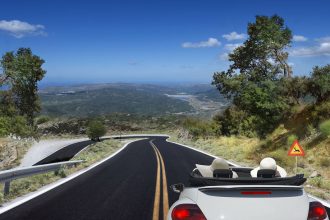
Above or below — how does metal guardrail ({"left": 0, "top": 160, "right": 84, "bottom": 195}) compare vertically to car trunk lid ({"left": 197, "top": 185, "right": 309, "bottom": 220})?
below

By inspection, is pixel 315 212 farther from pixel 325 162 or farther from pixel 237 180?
pixel 325 162

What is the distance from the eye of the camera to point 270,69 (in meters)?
38.1

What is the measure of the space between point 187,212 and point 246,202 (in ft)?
2.04

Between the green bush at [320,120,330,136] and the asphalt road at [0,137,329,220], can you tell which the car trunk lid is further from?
the green bush at [320,120,330,136]

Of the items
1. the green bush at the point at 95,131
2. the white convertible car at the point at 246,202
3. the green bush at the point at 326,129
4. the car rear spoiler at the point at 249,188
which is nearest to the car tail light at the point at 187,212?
the white convertible car at the point at 246,202

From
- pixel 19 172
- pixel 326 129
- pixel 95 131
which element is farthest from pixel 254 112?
pixel 95 131

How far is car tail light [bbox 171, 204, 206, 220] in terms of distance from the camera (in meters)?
4.24

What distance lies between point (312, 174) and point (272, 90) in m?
16.8

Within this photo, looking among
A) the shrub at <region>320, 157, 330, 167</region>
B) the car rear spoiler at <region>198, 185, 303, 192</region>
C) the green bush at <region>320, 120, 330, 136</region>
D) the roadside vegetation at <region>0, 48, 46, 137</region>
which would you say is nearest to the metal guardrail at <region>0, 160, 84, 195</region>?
the car rear spoiler at <region>198, 185, 303, 192</region>

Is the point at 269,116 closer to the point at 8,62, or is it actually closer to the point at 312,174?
the point at 312,174

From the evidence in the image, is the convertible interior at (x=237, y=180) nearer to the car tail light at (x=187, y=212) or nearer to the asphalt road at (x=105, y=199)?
the car tail light at (x=187, y=212)

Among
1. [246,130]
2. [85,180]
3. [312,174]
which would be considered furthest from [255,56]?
[85,180]

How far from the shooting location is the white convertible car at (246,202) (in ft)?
13.5

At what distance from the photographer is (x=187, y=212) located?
4.33 meters
